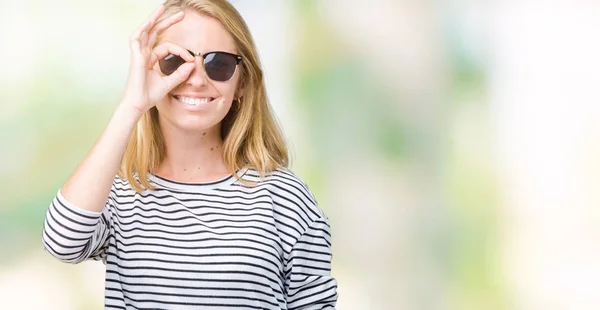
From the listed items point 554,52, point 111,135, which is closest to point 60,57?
point 111,135

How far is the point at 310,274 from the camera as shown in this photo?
6.55ft

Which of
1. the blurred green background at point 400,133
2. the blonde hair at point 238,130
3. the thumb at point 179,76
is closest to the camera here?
the thumb at point 179,76

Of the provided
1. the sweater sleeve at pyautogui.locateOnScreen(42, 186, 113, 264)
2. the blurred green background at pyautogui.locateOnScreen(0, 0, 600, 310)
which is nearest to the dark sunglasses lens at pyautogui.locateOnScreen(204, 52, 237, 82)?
the sweater sleeve at pyautogui.locateOnScreen(42, 186, 113, 264)

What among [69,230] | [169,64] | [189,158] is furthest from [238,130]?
[69,230]

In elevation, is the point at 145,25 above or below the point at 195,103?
above

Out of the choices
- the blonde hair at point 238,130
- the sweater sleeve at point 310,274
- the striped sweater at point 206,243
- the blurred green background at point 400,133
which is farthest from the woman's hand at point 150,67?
the blurred green background at point 400,133

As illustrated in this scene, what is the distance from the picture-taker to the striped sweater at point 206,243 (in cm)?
185

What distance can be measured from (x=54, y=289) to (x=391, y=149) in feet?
4.35

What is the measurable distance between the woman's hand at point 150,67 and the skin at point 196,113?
3cm

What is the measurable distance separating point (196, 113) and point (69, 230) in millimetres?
372

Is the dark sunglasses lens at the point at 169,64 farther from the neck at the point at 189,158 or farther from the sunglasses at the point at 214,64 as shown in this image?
the neck at the point at 189,158

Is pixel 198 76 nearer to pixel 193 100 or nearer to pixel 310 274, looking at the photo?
pixel 193 100

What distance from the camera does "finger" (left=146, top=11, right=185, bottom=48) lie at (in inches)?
75.4

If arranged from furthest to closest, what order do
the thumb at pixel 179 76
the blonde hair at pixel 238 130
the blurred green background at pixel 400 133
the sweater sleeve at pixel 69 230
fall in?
the blurred green background at pixel 400 133
the blonde hair at pixel 238 130
the thumb at pixel 179 76
the sweater sleeve at pixel 69 230
